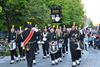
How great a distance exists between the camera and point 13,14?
41.1 meters

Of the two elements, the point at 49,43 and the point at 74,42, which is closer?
the point at 74,42

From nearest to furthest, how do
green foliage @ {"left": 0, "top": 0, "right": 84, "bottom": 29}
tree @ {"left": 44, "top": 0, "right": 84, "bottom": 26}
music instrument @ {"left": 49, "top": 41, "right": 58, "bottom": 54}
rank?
music instrument @ {"left": 49, "top": 41, "right": 58, "bottom": 54}
green foliage @ {"left": 0, "top": 0, "right": 84, "bottom": 29}
tree @ {"left": 44, "top": 0, "right": 84, "bottom": 26}

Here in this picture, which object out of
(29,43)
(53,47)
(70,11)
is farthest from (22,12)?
(70,11)

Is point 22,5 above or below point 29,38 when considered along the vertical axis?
above

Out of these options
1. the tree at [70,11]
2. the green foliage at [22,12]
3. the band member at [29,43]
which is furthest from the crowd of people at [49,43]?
the tree at [70,11]

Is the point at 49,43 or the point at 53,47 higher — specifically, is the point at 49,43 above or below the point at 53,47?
above

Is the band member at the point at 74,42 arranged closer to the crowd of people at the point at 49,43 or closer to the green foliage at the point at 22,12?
the crowd of people at the point at 49,43

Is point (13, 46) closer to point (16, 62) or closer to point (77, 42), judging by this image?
point (16, 62)

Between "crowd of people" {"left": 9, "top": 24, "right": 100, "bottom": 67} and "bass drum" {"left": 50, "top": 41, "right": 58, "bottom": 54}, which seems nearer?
"crowd of people" {"left": 9, "top": 24, "right": 100, "bottom": 67}

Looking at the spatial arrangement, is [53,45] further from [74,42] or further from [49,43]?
[74,42]

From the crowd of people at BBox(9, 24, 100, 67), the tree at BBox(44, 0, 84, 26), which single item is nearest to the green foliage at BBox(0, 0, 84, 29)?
the crowd of people at BBox(9, 24, 100, 67)

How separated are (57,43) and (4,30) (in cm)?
2600

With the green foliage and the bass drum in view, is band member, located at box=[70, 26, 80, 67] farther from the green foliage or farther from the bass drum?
the green foliage

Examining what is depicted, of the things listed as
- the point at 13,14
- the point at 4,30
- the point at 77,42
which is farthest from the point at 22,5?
Answer: the point at 77,42
